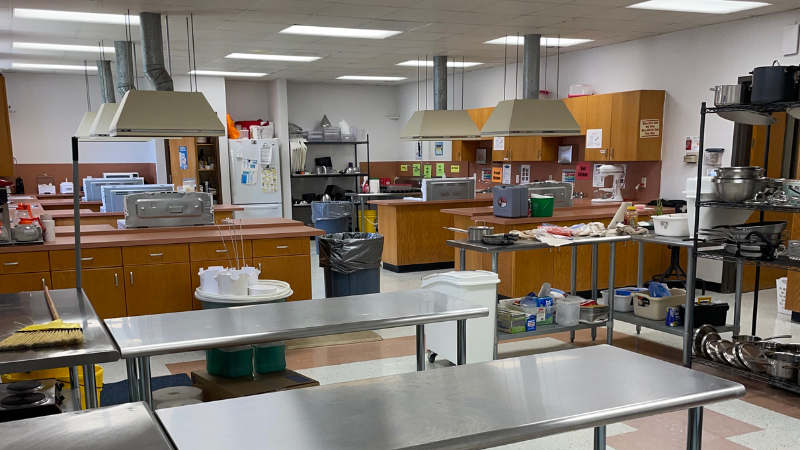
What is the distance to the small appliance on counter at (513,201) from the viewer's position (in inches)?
231

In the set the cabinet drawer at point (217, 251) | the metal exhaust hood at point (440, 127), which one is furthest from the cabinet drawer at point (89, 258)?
the metal exhaust hood at point (440, 127)

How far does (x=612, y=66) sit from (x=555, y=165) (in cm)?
157

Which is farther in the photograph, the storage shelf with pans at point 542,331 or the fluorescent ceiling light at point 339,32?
the fluorescent ceiling light at point 339,32

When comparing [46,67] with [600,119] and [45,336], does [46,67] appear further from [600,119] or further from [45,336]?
[45,336]

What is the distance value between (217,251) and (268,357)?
1.61m

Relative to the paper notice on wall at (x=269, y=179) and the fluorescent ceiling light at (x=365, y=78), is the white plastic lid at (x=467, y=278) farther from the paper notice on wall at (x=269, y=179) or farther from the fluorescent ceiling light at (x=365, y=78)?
the fluorescent ceiling light at (x=365, y=78)

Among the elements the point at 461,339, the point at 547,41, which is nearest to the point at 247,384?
the point at 461,339

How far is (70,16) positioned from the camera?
5.64 metres

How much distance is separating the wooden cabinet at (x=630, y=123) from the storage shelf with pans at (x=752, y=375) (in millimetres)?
3339

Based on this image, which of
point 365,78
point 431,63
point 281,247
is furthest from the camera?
point 365,78

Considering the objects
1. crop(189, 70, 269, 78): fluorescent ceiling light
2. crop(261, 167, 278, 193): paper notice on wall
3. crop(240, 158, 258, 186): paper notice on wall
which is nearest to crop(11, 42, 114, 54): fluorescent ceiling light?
crop(189, 70, 269, 78): fluorescent ceiling light

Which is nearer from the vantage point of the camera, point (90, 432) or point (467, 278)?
point (90, 432)

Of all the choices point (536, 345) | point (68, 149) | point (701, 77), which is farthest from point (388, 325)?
point (68, 149)

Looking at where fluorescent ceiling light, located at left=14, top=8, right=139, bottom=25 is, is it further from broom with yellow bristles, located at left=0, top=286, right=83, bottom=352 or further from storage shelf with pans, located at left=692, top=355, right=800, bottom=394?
storage shelf with pans, located at left=692, top=355, right=800, bottom=394
